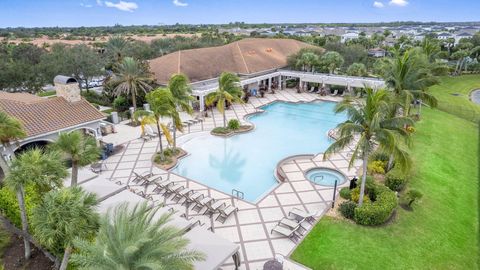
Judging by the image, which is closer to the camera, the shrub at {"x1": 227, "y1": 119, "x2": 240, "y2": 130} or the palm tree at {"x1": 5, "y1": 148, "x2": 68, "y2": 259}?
the palm tree at {"x1": 5, "y1": 148, "x2": 68, "y2": 259}

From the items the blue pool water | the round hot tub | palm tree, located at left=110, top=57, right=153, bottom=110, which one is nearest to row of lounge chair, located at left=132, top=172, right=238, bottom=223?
the blue pool water

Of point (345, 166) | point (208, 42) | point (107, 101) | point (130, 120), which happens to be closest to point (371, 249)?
point (345, 166)

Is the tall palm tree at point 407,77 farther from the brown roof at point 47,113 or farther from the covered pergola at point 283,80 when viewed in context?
the brown roof at point 47,113

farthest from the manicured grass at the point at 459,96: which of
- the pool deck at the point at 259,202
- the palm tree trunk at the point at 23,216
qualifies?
the palm tree trunk at the point at 23,216

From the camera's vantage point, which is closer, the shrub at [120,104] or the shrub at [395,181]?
the shrub at [395,181]

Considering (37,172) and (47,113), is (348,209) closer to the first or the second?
(37,172)

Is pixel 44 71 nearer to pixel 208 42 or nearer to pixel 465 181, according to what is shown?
pixel 208 42

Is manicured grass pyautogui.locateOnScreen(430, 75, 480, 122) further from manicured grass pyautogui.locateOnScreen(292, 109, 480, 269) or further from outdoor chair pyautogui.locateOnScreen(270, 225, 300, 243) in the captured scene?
outdoor chair pyautogui.locateOnScreen(270, 225, 300, 243)
